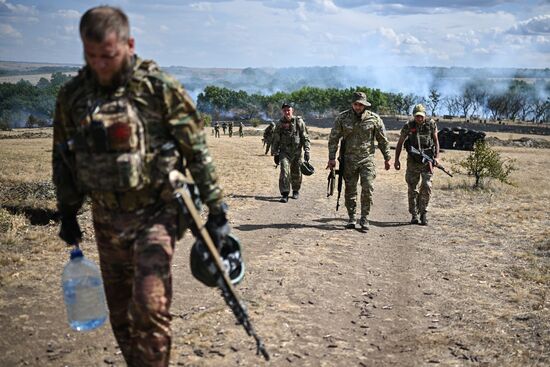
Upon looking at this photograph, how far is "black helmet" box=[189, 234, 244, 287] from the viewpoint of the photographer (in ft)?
10.1

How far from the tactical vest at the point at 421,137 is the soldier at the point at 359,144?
1.14 metres

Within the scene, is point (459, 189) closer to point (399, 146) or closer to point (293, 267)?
point (399, 146)

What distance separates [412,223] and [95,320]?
7.28 m

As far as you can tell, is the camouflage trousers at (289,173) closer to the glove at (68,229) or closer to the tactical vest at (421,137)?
the tactical vest at (421,137)

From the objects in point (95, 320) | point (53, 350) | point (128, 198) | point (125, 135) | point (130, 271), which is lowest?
point (53, 350)

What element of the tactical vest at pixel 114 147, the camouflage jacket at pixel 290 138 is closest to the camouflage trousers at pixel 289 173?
the camouflage jacket at pixel 290 138

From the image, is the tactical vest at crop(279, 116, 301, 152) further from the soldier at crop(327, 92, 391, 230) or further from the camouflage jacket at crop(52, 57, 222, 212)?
the camouflage jacket at crop(52, 57, 222, 212)

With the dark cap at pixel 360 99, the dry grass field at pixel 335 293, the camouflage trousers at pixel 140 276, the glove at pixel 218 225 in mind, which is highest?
the dark cap at pixel 360 99

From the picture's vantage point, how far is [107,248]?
3078 mm

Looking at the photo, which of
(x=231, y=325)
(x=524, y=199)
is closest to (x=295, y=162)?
(x=524, y=199)

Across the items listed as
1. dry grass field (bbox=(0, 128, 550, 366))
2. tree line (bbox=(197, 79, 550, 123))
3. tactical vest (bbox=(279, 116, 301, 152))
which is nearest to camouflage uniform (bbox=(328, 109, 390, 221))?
dry grass field (bbox=(0, 128, 550, 366))

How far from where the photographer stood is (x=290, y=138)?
38.1 feet

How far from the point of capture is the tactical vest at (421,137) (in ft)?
31.5

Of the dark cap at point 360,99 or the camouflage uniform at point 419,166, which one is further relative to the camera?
the camouflage uniform at point 419,166
